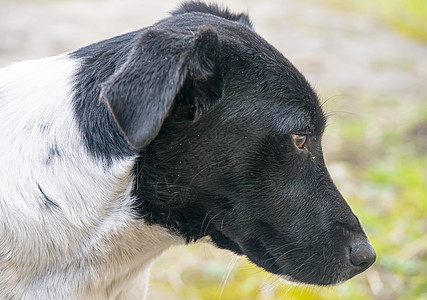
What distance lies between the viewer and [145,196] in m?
2.14

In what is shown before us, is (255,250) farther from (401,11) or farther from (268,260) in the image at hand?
(401,11)

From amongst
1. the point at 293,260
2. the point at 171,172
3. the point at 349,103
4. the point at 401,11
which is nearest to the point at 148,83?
the point at 171,172

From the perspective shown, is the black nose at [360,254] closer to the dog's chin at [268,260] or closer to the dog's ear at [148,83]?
the dog's chin at [268,260]

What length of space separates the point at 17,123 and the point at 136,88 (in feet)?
1.74

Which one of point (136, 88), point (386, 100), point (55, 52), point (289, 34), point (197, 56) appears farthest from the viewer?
point (289, 34)

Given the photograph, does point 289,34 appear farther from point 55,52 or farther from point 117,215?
point 117,215

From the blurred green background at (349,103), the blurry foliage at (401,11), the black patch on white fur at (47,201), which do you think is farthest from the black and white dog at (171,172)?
the blurry foliage at (401,11)

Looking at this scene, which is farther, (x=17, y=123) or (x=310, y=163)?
(x=310, y=163)

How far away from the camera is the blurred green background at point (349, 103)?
353cm

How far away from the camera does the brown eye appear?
2.19 m

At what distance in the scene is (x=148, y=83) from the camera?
5.97 feet

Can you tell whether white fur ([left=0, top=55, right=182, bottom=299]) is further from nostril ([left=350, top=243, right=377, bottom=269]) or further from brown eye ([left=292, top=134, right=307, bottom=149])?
nostril ([left=350, top=243, right=377, bottom=269])

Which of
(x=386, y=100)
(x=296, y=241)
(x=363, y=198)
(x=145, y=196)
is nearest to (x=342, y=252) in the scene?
(x=296, y=241)

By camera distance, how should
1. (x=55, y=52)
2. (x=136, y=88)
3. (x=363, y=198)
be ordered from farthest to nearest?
(x=55, y=52) → (x=363, y=198) → (x=136, y=88)
